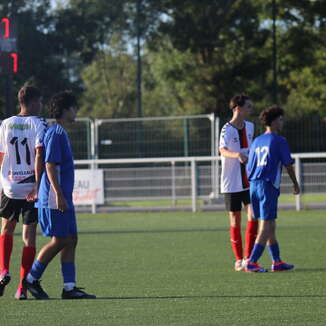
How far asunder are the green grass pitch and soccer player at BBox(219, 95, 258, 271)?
0.36m

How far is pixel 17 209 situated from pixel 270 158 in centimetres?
298

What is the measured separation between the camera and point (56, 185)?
8508mm

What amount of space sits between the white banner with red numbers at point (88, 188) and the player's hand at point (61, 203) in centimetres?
1581

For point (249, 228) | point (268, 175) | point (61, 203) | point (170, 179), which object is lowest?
point (249, 228)

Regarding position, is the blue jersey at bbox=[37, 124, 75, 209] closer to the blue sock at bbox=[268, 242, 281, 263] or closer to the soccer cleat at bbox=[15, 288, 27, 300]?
the soccer cleat at bbox=[15, 288, 27, 300]

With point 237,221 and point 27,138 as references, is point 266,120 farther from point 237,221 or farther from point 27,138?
point 27,138

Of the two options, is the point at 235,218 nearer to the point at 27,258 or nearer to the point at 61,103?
the point at 27,258

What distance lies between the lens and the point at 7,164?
30.5ft

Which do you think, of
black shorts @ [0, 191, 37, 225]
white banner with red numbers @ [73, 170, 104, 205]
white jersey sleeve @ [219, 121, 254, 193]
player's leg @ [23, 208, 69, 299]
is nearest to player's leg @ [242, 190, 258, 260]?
white jersey sleeve @ [219, 121, 254, 193]

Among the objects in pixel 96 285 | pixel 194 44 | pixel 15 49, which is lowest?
pixel 96 285

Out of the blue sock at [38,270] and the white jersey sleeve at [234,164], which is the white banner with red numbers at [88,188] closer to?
the white jersey sleeve at [234,164]

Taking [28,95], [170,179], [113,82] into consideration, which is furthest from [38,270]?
[113,82]

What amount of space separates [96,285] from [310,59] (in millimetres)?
38515

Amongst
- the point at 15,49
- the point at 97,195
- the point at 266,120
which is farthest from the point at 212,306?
the point at 97,195
